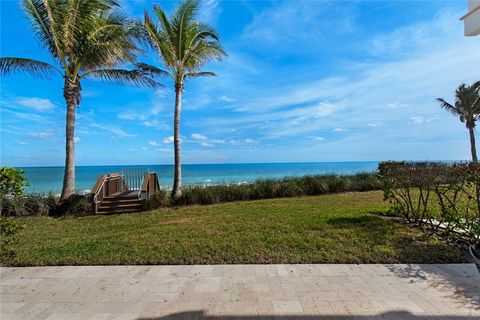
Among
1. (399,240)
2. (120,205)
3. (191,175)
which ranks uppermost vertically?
(191,175)

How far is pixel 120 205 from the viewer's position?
9906 millimetres

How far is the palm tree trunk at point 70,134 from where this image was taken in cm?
991

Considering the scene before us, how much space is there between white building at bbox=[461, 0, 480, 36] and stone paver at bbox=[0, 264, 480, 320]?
2.94 meters

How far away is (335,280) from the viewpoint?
3561 mm

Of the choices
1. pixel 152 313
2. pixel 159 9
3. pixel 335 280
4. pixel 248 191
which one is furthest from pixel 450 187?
pixel 159 9

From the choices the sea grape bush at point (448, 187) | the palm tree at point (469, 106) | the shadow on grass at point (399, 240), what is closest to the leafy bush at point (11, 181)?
the shadow on grass at point (399, 240)

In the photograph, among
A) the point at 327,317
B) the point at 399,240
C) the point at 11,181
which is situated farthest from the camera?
the point at 399,240

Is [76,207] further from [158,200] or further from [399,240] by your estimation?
[399,240]

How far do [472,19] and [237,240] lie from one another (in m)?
4.69

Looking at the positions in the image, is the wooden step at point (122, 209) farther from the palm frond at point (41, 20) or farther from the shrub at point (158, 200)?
the palm frond at point (41, 20)

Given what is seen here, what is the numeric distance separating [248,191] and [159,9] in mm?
7825

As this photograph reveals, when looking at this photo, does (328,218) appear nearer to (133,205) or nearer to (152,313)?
(152,313)

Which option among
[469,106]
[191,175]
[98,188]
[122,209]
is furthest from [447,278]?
[191,175]

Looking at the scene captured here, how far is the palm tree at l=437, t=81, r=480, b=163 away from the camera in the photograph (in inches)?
862
